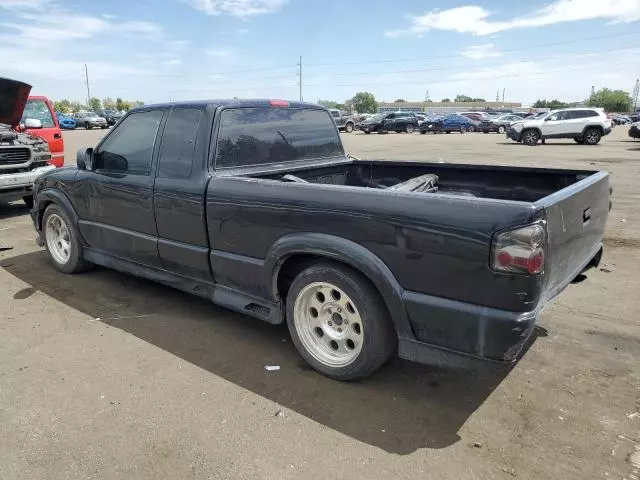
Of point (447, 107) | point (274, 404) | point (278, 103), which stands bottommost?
point (274, 404)

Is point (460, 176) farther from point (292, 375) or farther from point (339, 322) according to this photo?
point (292, 375)

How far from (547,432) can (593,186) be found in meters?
1.62

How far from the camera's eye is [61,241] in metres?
5.56

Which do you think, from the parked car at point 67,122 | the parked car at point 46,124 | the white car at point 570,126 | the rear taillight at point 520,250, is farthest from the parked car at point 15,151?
the parked car at point 67,122

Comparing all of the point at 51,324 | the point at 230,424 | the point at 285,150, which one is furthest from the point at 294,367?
the point at 51,324

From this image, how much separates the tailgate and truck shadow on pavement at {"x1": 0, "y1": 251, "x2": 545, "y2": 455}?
694mm

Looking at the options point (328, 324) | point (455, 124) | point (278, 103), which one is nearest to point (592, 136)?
point (455, 124)

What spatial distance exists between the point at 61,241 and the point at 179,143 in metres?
2.42

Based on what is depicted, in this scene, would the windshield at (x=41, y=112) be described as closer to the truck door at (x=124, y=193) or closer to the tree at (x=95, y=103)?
the truck door at (x=124, y=193)

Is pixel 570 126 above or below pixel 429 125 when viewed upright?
below

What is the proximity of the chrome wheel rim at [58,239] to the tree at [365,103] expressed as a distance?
135032 mm

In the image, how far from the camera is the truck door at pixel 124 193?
170 inches

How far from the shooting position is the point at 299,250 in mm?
3211

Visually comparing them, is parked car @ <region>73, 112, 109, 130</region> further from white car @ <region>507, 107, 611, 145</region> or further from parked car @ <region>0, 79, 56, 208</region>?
parked car @ <region>0, 79, 56, 208</region>
